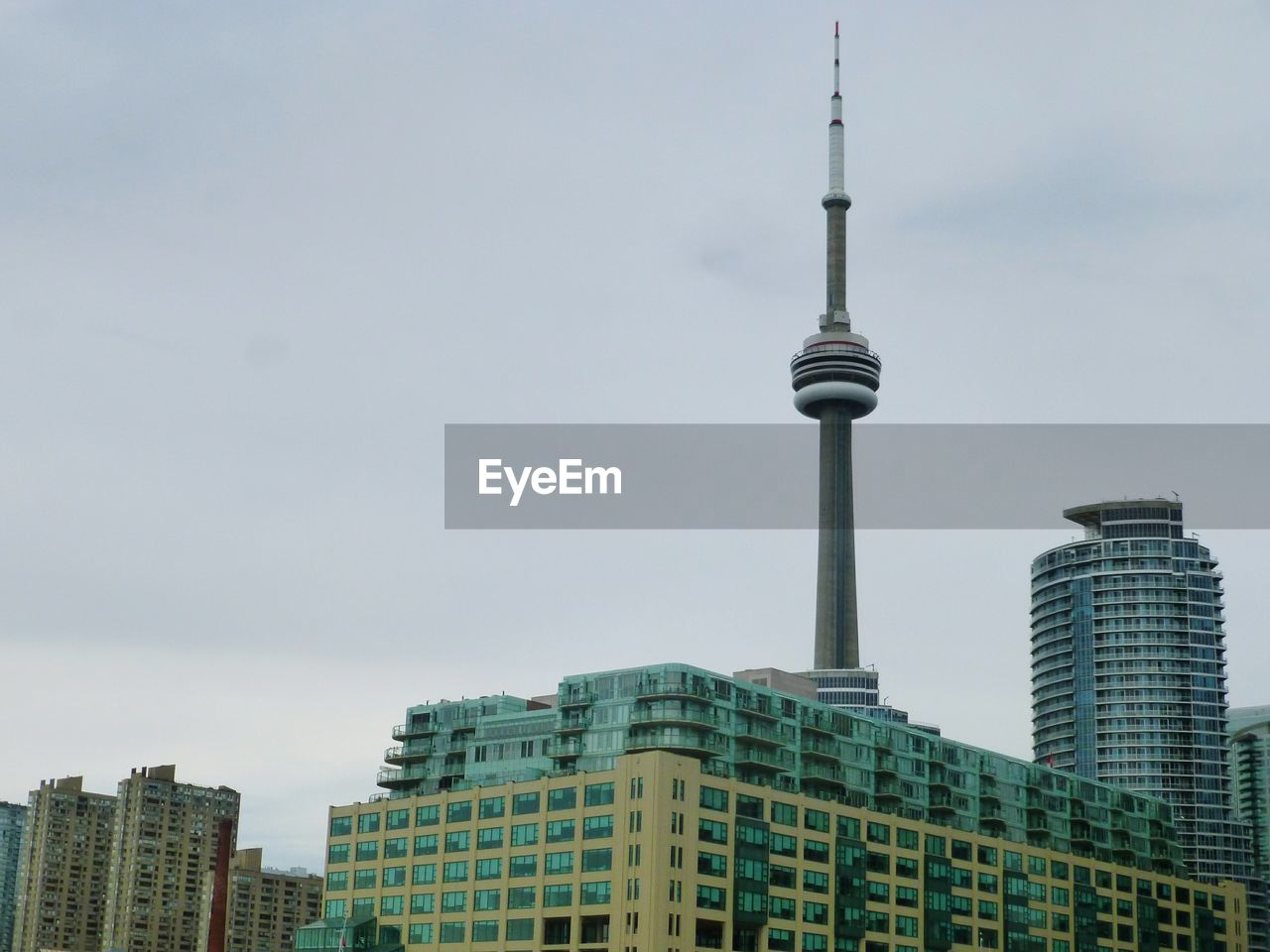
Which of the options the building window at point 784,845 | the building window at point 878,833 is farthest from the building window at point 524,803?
the building window at point 878,833

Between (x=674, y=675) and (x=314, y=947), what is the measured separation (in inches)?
1966

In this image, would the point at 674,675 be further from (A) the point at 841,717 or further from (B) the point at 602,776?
(A) the point at 841,717

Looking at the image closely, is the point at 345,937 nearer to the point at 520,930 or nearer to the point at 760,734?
the point at 520,930

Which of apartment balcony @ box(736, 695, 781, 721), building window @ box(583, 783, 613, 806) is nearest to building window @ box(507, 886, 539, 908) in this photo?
building window @ box(583, 783, 613, 806)

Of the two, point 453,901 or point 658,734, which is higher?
point 658,734

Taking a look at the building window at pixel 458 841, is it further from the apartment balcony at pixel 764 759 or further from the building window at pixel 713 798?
the apartment balcony at pixel 764 759

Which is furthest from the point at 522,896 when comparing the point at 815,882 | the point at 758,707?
the point at 758,707

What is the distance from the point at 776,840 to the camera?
178625 millimetres

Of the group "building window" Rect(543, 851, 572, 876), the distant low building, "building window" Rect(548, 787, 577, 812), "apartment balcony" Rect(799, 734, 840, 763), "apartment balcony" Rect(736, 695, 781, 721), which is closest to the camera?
"building window" Rect(543, 851, 572, 876)

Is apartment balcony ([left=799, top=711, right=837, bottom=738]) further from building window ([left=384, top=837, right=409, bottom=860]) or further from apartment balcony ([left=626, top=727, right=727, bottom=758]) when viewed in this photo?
building window ([left=384, top=837, right=409, bottom=860])

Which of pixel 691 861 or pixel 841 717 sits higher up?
pixel 841 717

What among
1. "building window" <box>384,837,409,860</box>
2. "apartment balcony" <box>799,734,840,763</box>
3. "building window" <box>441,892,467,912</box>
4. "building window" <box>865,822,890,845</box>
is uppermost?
"apartment balcony" <box>799,734,840,763</box>

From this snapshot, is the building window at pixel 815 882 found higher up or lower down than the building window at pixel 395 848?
lower down

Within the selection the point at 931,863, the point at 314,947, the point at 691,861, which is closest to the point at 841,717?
the point at 931,863
